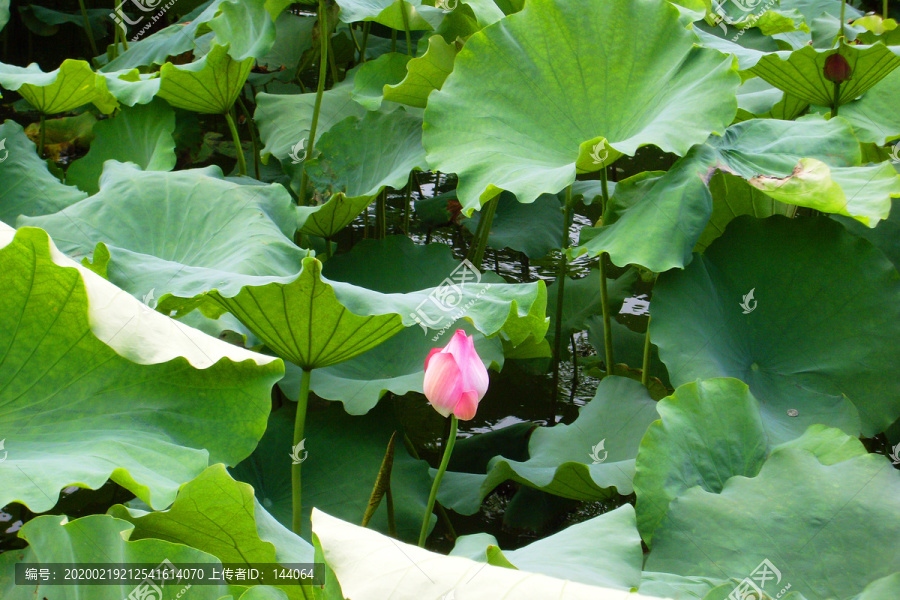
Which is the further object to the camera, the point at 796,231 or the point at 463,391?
the point at 796,231

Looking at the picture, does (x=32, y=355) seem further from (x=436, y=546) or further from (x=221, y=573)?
(x=436, y=546)

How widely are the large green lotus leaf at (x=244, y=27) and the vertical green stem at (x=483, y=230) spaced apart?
0.67 m

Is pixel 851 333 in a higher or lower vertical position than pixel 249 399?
lower

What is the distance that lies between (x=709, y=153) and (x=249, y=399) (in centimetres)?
94

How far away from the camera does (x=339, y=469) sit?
1.40 meters

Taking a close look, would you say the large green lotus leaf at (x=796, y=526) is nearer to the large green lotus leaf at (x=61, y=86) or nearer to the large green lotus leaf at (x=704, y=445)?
the large green lotus leaf at (x=704, y=445)

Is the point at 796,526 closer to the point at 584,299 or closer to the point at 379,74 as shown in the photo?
the point at 584,299

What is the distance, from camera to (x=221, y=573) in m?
0.76

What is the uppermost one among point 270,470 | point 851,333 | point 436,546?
point 851,333

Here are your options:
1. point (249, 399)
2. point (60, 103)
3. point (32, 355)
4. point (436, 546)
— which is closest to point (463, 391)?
point (249, 399)

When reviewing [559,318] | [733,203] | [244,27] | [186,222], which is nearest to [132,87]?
[244,27]

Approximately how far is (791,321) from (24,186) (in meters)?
1.68

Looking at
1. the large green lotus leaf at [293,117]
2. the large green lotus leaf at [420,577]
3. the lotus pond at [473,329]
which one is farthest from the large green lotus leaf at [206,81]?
the large green lotus leaf at [420,577]

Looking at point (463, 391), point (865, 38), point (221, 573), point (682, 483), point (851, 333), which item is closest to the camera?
point (221, 573)
